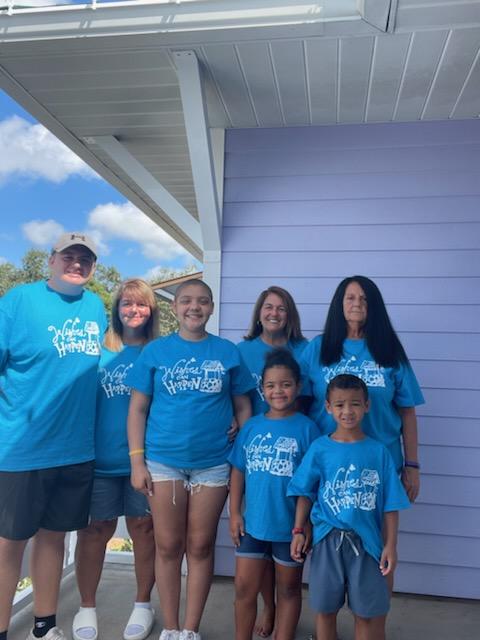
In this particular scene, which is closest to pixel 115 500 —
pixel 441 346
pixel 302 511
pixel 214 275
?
pixel 302 511

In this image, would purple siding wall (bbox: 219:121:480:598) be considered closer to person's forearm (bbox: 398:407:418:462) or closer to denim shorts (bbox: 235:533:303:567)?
person's forearm (bbox: 398:407:418:462)

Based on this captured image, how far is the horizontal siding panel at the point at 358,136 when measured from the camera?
296cm

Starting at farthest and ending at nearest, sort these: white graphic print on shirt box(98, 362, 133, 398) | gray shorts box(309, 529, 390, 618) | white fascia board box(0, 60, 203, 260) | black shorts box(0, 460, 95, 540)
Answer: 1. white fascia board box(0, 60, 203, 260)
2. white graphic print on shirt box(98, 362, 133, 398)
3. black shorts box(0, 460, 95, 540)
4. gray shorts box(309, 529, 390, 618)

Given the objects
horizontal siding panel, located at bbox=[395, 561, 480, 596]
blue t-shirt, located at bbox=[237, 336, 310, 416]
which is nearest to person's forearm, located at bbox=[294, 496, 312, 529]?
blue t-shirt, located at bbox=[237, 336, 310, 416]

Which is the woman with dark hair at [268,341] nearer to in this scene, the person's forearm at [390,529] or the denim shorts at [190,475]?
the denim shorts at [190,475]

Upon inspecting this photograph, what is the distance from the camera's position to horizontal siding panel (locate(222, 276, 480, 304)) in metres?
2.89

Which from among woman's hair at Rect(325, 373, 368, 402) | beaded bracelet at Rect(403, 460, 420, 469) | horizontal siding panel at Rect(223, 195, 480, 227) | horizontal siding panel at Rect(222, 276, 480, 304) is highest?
horizontal siding panel at Rect(223, 195, 480, 227)

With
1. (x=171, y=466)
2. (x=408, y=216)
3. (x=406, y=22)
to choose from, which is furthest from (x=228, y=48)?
(x=171, y=466)

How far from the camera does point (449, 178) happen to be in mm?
2945

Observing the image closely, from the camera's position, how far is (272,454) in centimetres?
195

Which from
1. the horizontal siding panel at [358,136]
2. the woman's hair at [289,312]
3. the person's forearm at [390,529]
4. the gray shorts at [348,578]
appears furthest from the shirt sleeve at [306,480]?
the horizontal siding panel at [358,136]

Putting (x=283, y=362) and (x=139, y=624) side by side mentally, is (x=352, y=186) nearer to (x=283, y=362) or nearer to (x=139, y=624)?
(x=283, y=362)

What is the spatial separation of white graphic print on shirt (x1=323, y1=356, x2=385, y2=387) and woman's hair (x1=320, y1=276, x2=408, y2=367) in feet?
0.08

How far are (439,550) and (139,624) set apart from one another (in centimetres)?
153
